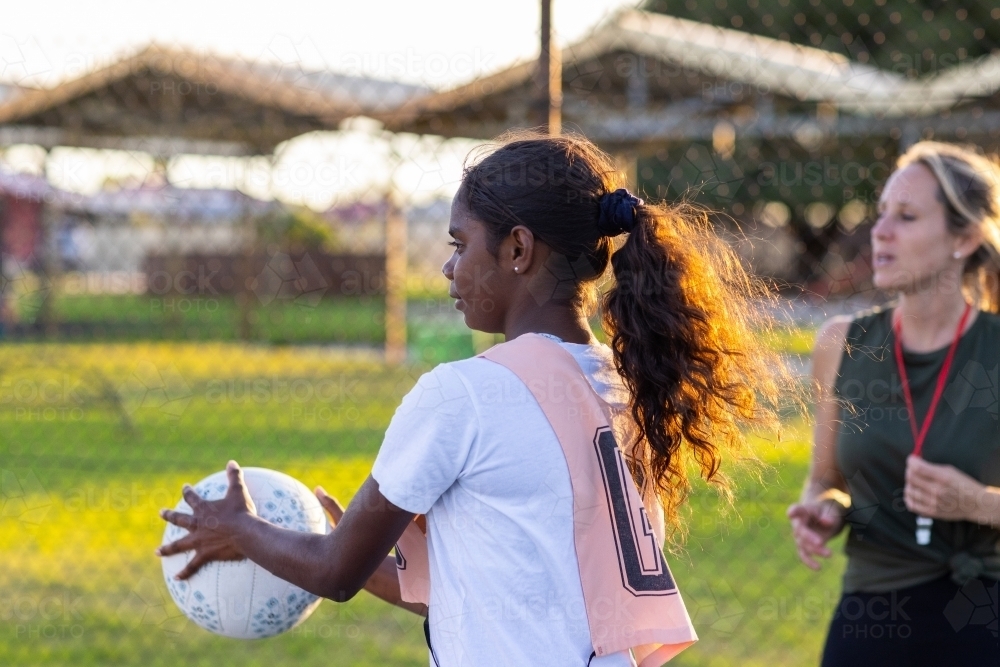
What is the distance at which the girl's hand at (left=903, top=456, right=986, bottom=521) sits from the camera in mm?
2234

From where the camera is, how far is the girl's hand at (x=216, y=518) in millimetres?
1771

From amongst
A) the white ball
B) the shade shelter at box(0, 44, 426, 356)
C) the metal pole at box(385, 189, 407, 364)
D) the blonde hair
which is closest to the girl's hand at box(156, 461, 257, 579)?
the white ball

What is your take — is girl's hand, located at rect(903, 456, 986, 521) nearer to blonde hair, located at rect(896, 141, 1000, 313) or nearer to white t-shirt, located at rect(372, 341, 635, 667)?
blonde hair, located at rect(896, 141, 1000, 313)

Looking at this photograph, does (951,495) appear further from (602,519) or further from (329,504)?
(329,504)

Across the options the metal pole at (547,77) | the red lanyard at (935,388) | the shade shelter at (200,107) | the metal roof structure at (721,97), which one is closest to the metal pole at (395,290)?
the shade shelter at (200,107)

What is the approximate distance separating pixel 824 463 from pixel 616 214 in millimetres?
1184

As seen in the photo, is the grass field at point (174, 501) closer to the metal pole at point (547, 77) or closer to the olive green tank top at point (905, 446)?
the olive green tank top at point (905, 446)

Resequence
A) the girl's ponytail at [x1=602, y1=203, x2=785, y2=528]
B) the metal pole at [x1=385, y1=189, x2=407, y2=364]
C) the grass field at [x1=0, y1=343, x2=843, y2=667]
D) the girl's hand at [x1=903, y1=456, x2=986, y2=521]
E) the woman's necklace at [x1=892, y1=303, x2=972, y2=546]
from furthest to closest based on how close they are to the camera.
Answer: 1. the metal pole at [x1=385, y1=189, x2=407, y2=364]
2. the grass field at [x1=0, y1=343, x2=843, y2=667]
3. the woman's necklace at [x1=892, y1=303, x2=972, y2=546]
4. the girl's hand at [x1=903, y1=456, x2=986, y2=521]
5. the girl's ponytail at [x1=602, y1=203, x2=785, y2=528]

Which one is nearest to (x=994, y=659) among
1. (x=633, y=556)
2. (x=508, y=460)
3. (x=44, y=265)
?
(x=633, y=556)

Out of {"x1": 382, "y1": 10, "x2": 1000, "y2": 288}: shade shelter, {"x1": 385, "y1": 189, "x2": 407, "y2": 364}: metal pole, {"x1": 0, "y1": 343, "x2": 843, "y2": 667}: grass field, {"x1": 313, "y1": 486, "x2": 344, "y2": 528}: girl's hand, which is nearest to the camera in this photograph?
{"x1": 313, "y1": 486, "x2": 344, "y2": 528}: girl's hand

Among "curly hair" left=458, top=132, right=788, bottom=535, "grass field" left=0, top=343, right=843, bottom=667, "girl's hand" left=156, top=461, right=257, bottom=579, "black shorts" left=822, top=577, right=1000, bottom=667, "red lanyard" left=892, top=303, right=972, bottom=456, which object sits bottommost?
"grass field" left=0, top=343, right=843, bottom=667

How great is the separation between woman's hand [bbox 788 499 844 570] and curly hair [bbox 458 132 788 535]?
725 millimetres

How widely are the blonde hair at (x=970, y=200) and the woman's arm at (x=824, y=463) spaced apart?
33cm

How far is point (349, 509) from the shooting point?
160 centimetres
